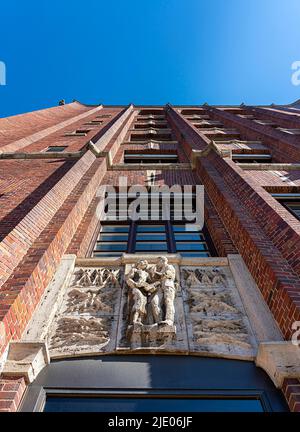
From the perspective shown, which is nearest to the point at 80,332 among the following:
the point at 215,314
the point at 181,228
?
the point at 215,314

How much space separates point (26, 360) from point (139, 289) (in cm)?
182

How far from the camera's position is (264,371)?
3.80m

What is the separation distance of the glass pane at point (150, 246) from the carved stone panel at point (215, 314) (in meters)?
1.43

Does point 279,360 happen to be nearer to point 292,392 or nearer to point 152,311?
point 292,392

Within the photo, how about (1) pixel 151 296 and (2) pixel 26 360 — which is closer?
(2) pixel 26 360

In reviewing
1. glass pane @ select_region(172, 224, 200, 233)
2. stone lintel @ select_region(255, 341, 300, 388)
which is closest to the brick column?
stone lintel @ select_region(255, 341, 300, 388)

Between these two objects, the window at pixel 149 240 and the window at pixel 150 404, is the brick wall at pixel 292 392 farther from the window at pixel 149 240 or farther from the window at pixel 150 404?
the window at pixel 149 240

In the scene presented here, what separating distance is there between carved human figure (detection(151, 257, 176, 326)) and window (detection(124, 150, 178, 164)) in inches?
400

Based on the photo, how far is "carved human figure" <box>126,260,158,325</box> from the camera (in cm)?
437

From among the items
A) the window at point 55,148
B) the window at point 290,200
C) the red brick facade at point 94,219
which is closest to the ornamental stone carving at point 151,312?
the red brick facade at point 94,219

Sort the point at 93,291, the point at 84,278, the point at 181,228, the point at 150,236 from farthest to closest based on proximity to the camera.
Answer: the point at 181,228 < the point at 150,236 < the point at 84,278 < the point at 93,291

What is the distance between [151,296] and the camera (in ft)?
15.5

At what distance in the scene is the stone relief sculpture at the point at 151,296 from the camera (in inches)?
165
